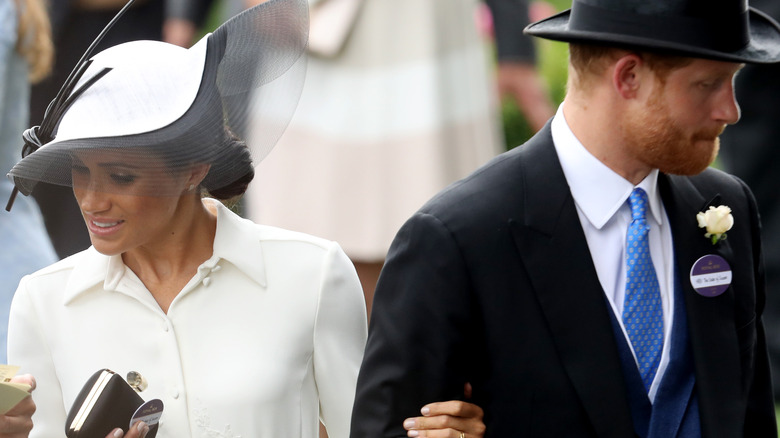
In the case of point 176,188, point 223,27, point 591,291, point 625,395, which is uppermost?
point 223,27

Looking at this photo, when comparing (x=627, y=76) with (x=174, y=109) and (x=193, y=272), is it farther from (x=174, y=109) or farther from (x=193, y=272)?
(x=193, y=272)

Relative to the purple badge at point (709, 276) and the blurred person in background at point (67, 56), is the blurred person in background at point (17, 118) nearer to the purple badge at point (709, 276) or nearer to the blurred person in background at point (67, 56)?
the blurred person in background at point (67, 56)

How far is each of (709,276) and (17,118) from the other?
247 centimetres

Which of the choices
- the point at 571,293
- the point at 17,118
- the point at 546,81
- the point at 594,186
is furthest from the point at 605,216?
the point at 546,81

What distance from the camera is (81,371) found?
335 centimetres

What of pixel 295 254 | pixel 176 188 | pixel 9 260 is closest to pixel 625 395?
pixel 295 254

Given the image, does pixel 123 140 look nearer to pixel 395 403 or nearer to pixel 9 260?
pixel 395 403

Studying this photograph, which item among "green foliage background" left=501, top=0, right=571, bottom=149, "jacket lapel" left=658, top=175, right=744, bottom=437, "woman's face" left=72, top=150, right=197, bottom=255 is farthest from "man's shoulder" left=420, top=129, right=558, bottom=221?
"green foliage background" left=501, top=0, right=571, bottom=149

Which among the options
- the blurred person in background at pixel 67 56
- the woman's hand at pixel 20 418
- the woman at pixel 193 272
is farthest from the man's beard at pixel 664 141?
the blurred person in background at pixel 67 56

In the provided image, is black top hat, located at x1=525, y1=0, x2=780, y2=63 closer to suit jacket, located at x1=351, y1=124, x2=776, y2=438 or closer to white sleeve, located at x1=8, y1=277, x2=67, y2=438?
suit jacket, located at x1=351, y1=124, x2=776, y2=438

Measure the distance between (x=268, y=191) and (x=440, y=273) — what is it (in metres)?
2.30

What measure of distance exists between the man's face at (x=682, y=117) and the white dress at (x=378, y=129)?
2.07m

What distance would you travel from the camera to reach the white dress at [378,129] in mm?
5172

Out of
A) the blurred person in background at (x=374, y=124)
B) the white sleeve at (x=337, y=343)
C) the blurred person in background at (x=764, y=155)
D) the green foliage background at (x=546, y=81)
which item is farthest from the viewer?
the green foliage background at (x=546, y=81)
